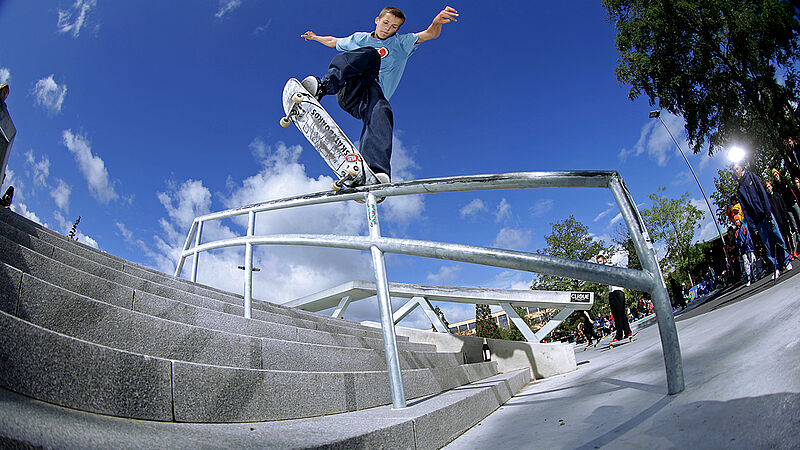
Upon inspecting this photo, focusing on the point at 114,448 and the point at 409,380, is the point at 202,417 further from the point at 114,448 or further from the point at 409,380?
the point at 409,380

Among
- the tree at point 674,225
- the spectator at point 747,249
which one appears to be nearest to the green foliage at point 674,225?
the tree at point 674,225

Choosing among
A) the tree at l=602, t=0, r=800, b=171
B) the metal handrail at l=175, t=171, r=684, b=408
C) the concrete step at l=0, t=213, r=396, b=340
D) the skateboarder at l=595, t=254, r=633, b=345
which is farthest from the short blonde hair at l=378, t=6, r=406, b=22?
the tree at l=602, t=0, r=800, b=171

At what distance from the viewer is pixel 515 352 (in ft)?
18.4

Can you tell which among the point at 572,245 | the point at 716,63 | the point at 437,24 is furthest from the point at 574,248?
the point at 437,24

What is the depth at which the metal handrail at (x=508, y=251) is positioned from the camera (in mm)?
1256

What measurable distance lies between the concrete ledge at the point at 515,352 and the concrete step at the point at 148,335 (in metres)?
3.91

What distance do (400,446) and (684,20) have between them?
18322 mm

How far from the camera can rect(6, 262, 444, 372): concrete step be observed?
124cm

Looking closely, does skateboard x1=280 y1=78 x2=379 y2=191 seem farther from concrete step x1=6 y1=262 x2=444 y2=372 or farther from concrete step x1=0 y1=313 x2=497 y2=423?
concrete step x1=0 y1=313 x2=497 y2=423

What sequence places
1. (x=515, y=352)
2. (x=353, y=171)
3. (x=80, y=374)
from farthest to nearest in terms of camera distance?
(x=515, y=352), (x=353, y=171), (x=80, y=374)

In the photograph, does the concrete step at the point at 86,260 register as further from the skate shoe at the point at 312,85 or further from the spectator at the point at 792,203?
the spectator at the point at 792,203

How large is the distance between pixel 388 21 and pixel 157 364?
4187 mm

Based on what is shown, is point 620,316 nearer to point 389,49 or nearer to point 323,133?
point 389,49

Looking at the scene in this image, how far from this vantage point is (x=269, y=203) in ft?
9.57
